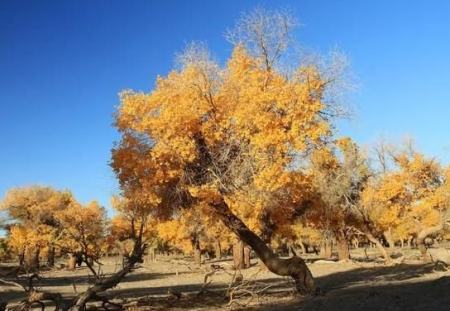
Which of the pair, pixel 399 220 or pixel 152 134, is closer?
pixel 152 134

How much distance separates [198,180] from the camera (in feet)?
69.2

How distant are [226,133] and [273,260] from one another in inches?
215

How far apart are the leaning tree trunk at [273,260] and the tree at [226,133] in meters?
0.04

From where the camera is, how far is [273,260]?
68.2ft

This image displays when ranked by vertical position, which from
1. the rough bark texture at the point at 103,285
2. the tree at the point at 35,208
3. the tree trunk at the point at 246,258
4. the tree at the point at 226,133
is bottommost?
the rough bark texture at the point at 103,285

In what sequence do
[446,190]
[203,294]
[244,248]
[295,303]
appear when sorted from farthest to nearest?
[446,190] < [244,248] < [203,294] < [295,303]

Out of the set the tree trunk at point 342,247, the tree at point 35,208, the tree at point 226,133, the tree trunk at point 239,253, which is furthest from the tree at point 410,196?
the tree at point 35,208

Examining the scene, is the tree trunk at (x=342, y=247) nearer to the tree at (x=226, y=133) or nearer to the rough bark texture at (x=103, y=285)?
the tree at (x=226, y=133)

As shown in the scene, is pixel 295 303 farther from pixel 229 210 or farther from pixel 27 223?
pixel 27 223

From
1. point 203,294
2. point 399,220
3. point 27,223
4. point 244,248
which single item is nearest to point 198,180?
point 203,294

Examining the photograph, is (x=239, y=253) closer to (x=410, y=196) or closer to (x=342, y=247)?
(x=342, y=247)

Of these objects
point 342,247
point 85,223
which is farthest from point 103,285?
point 85,223

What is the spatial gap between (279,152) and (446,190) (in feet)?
132

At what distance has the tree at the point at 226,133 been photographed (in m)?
19.5
